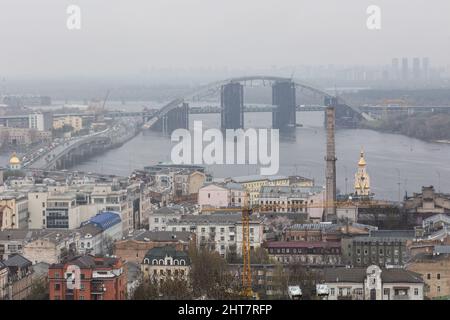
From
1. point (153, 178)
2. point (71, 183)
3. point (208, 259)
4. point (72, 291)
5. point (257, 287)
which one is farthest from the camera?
point (153, 178)

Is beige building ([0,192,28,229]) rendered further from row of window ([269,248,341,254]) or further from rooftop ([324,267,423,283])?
rooftop ([324,267,423,283])

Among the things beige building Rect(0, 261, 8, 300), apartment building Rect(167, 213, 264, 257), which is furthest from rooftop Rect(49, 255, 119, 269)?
apartment building Rect(167, 213, 264, 257)


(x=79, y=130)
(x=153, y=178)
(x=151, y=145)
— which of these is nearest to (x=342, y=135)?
(x=151, y=145)

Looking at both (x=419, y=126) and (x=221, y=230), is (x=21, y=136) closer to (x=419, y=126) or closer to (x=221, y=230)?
(x=419, y=126)

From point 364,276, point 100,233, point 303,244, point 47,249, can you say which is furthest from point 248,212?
point 364,276

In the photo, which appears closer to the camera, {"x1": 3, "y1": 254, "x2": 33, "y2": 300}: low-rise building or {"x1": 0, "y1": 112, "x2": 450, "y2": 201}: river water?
{"x1": 3, "y1": 254, "x2": 33, "y2": 300}: low-rise building

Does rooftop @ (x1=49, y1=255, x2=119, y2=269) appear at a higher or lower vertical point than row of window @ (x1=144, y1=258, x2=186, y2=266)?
higher

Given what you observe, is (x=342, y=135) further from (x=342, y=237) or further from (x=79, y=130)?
(x=342, y=237)
